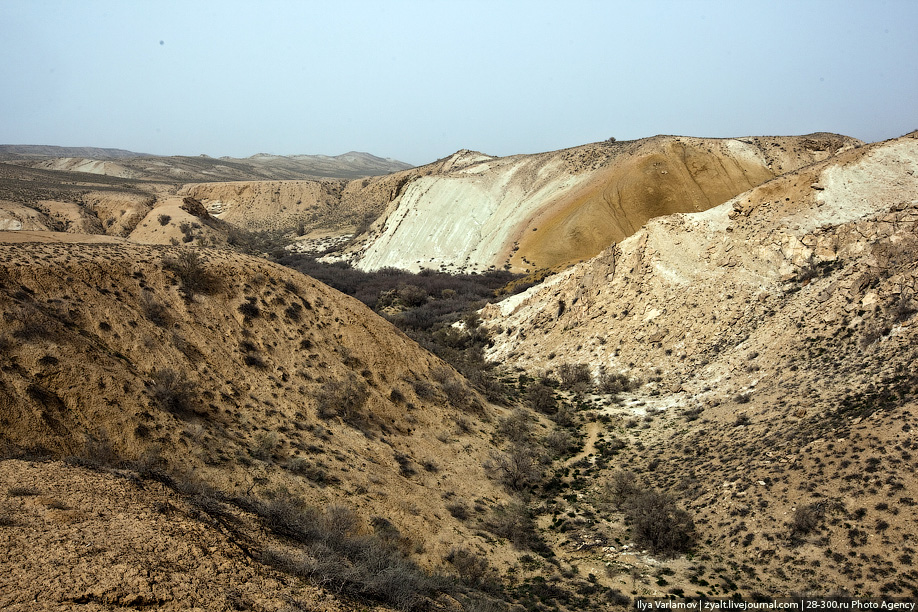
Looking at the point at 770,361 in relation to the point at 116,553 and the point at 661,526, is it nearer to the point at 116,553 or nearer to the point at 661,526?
the point at 661,526

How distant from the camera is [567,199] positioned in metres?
46.6

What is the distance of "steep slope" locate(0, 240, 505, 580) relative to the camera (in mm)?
10125

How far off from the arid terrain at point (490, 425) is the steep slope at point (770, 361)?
0.25 feet

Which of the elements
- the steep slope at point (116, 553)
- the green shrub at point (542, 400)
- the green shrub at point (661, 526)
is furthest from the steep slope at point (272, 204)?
the steep slope at point (116, 553)

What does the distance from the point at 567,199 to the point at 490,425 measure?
111 feet

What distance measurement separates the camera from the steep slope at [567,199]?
42312 millimetres

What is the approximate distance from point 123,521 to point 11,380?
5.33m

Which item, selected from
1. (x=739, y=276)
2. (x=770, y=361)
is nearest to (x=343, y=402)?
(x=770, y=361)

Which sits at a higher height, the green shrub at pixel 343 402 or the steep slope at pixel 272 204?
the steep slope at pixel 272 204

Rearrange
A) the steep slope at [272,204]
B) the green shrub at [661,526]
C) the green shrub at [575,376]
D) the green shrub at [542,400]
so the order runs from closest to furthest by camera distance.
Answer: the green shrub at [661,526] < the green shrub at [542,400] < the green shrub at [575,376] < the steep slope at [272,204]

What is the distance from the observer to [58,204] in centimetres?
4412

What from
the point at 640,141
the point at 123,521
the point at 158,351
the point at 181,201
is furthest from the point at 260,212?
the point at 123,521

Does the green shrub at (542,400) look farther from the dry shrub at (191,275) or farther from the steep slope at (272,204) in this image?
the steep slope at (272,204)

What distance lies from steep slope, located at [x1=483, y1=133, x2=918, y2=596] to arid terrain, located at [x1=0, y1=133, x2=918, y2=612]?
0.08 metres
